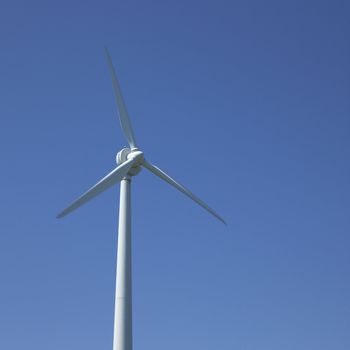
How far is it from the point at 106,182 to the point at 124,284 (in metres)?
6.67

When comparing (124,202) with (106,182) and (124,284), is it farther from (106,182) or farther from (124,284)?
(124,284)

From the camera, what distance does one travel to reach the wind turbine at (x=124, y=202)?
2799cm

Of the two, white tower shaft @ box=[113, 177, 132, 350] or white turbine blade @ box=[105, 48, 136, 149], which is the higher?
white turbine blade @ box=[105, 48, 136, 149]

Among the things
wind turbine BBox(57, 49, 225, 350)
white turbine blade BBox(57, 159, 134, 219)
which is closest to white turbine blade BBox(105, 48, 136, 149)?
wind turbine BBox(57, 49, 225, 350)

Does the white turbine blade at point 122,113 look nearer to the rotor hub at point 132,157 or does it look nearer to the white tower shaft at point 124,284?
the rotor hub at point 132,157

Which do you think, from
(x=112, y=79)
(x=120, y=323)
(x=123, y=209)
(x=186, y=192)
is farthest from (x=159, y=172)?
(x=120, y=323)

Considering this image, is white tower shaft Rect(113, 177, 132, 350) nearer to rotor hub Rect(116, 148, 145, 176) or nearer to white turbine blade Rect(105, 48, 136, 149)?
rotor hub Rect(116, 148, 145, 176)

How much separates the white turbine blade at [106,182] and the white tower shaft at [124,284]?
945 mm

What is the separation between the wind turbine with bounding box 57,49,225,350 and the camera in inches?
1102

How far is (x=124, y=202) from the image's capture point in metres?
31.9

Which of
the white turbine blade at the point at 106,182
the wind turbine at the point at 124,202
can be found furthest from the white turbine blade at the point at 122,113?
the white turbine blade at the point at 106,182

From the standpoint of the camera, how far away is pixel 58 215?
29281 mm

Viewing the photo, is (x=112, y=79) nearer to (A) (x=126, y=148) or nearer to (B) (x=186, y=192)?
(A) (x=126, y=148)

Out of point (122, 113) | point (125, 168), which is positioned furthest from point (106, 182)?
point (122, 113)
